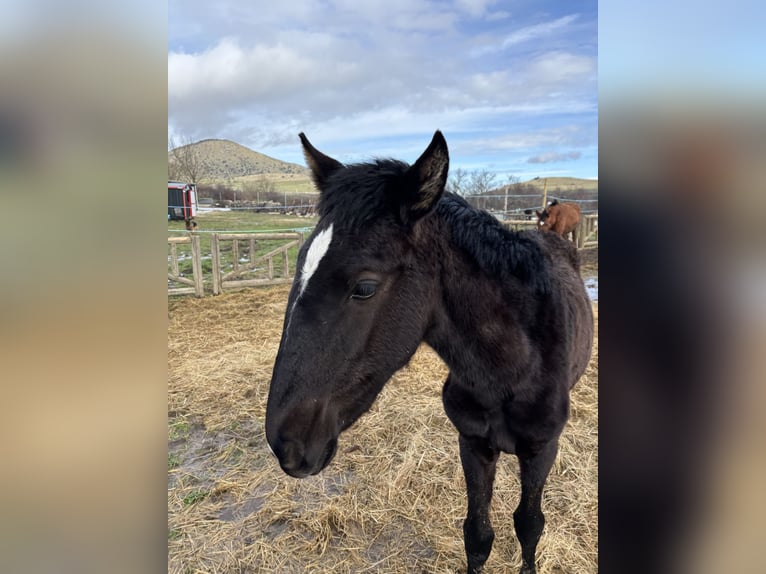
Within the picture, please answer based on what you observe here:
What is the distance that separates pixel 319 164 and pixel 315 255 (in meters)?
0.61

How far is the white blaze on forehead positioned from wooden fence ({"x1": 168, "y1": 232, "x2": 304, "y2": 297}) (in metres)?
A: 7.16

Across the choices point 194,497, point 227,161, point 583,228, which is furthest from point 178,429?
point 227,161

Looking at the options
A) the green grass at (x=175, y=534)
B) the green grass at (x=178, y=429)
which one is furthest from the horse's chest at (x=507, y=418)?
the green grass at (x=178, y=429)

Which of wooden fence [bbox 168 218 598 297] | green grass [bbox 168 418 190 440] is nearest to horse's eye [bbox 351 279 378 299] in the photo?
Answer: green grass [bbox 168 418 190 440]

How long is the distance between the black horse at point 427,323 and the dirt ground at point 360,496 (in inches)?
19.1

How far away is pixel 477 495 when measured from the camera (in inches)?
81.2

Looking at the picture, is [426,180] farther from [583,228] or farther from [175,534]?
[583,228]
